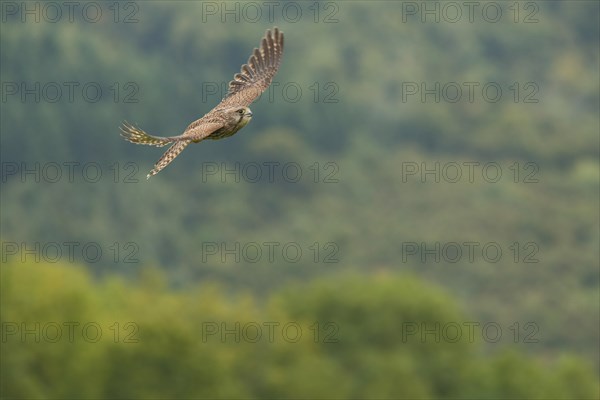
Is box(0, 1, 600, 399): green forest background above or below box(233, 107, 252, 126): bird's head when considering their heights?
below

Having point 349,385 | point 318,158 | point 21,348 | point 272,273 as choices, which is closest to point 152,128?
point 318,158

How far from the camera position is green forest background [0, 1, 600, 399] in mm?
66438

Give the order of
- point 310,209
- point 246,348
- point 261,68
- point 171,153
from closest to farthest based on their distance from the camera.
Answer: point 171,153 < point 261,68 < point 246,348 < point 310,209

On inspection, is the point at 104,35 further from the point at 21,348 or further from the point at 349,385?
the point at 21,348

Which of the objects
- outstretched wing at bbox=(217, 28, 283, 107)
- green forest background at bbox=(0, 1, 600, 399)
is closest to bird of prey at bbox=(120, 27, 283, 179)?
outstretched wing at bbox=(217, 28, 283, 107)

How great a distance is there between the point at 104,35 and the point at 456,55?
126 feet

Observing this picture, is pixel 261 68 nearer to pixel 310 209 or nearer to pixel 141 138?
pixel 141 138

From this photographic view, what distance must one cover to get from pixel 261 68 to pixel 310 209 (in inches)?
4923

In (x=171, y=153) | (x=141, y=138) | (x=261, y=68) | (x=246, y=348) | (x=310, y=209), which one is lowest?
(x=310, y=209)

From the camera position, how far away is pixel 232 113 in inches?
711

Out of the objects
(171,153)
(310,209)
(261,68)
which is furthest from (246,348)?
(310,209)

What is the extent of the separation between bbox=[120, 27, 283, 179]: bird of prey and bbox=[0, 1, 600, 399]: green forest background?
3264cm

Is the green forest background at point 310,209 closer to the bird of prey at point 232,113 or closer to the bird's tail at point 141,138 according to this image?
the bird of prey at point 232,113

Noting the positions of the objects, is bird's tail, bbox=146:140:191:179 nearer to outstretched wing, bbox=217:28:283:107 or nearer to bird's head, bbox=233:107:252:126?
bird's head, bbox=233:107:252:126
